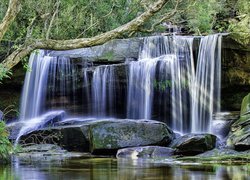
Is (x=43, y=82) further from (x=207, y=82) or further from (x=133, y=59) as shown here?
(x=207, y=82)

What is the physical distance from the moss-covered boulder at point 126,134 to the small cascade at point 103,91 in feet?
13.8

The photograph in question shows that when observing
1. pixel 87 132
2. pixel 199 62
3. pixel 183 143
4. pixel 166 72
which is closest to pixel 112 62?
pixel 166 72

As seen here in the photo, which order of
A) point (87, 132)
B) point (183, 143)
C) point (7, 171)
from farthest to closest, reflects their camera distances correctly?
point (87, 132), point (183, 143), point (7, 171)

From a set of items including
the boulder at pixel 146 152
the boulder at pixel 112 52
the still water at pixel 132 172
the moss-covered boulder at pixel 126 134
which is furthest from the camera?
the boulder at pixel 112 52

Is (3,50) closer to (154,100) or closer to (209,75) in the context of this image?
(154,100)

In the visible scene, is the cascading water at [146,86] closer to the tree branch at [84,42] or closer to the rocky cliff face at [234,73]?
the rocky cliff face at [234,73]

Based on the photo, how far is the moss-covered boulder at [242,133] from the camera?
1293cm

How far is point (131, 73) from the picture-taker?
19.5m

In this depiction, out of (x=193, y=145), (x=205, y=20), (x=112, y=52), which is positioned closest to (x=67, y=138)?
(x=193, y=145)

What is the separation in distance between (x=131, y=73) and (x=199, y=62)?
8.87 ft

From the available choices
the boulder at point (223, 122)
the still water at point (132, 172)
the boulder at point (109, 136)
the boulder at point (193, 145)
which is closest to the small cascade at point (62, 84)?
the boulder at point (109, 136)

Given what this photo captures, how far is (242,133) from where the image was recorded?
45.5 feet

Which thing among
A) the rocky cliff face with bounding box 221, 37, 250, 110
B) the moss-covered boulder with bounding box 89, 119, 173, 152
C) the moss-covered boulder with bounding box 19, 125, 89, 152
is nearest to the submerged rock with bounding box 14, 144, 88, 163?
the moss-covered boulder with bounding box 19, 125, 89, 152

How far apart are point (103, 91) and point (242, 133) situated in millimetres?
7279
